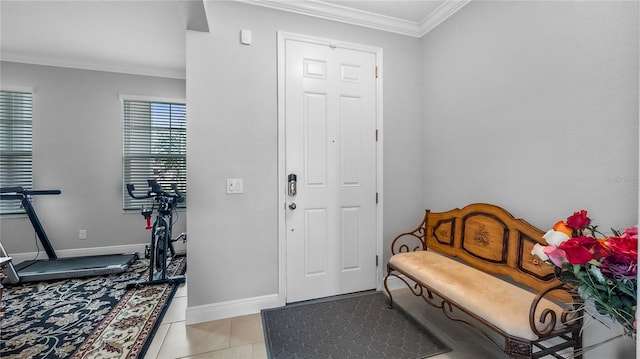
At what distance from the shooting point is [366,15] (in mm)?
2451

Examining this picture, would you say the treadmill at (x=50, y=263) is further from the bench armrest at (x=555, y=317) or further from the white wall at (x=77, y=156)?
the bench armrest at (x=555, y=317)

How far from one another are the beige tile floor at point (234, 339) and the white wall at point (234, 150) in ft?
0.63

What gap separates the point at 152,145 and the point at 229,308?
290cm

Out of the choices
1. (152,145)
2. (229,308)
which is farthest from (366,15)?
(152,145)

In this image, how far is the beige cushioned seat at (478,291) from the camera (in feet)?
4.18

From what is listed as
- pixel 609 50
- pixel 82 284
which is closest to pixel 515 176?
pixel 609 50

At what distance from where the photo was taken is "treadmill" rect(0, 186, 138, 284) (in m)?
2.82

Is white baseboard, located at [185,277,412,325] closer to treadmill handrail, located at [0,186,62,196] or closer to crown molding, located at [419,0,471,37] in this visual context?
treadmill handrail, located at [0,186,62,196]

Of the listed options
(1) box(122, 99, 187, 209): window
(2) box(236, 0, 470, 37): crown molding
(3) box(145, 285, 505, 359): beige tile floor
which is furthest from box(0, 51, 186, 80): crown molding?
(3) box(145, 285, 505, 359): beige tile floor

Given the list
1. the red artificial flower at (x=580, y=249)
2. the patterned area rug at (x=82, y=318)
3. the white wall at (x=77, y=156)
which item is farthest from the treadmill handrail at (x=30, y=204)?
the red artificial flower at (x=580, y=249)

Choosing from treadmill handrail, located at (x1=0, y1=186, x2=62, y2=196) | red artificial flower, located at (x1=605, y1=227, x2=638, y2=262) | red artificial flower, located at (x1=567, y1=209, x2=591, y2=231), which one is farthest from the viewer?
treadmill handrail, located at (x1=0, y1=186, x2=62, y2=196)

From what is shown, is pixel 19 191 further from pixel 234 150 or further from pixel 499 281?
pixel 499 281

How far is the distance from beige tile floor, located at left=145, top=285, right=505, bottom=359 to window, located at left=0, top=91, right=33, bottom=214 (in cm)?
309

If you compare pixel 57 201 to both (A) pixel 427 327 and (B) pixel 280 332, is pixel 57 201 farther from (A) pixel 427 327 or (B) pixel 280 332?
(A) pixel 427 327
